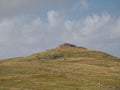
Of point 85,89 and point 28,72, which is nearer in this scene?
point 85,89

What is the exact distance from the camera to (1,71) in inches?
4242

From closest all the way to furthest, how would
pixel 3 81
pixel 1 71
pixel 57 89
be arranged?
pixel 57 89, pixel 3 81, pixel 1 71

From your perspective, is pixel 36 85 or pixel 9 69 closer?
pixel 36 85

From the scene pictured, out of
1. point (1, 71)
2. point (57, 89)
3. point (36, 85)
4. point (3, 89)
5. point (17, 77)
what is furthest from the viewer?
point (1, 71)

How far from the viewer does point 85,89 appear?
74.2 metres

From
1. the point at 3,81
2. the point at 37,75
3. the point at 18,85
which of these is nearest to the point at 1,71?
the point at 37,75

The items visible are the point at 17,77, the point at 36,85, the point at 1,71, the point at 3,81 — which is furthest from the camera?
the point at 1,71

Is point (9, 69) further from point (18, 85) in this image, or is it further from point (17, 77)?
point (18, 85)

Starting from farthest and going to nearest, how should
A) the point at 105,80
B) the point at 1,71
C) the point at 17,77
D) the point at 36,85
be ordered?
1. the point at 1,71
2. the point at 105,80
3. the point at 17,77
4. the point at 36,85

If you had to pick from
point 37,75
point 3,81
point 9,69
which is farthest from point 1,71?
point 3,81

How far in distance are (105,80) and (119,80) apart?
17.0 feet

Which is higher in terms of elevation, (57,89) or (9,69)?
(9,69)

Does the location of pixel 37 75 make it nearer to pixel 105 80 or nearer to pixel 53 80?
pixel 53 80

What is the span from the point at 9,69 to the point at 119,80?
1564 inches
